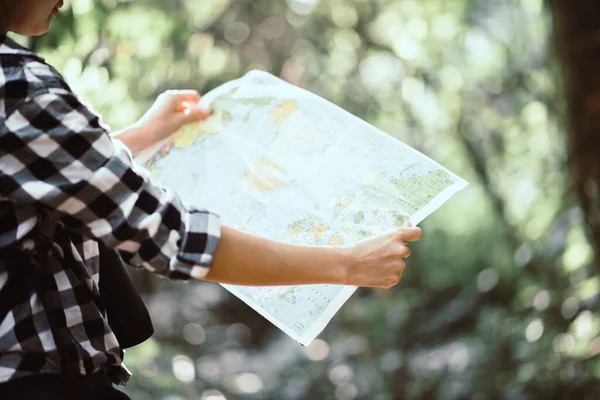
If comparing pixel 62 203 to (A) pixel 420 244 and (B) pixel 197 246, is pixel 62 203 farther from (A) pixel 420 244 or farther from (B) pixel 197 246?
(A) pixel 420 244

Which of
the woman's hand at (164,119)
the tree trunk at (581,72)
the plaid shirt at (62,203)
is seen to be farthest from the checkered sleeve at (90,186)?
the tree trunk at (581,72)

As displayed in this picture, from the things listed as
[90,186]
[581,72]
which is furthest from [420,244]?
[90,186]

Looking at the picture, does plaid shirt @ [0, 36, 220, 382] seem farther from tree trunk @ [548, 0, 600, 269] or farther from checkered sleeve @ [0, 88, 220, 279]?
tree trunk @ [548, 0, 600, 269]

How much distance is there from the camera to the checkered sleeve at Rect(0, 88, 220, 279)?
873mm

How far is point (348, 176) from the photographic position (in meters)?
1.31

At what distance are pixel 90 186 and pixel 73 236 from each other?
6.8 inches

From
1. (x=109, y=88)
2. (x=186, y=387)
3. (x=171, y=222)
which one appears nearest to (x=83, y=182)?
(x=171, y=222)

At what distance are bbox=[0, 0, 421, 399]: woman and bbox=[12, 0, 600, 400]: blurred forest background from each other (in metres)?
1.86

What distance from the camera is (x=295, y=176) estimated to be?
1.36m

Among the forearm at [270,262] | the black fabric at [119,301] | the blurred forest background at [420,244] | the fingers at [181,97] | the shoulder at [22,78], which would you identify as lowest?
the blurred forest background at [420,244]

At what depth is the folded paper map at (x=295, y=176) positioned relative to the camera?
47.6 inches

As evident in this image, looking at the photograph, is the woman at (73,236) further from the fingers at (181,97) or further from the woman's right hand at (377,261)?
the fingers at (181,97)

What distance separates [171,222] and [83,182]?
4.5 inches

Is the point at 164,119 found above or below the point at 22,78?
below
